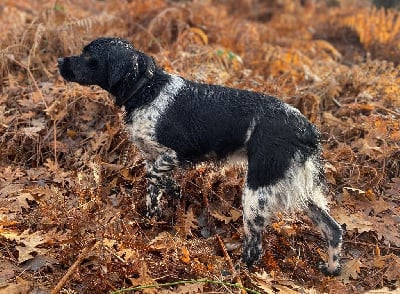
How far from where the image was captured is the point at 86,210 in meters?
3.84

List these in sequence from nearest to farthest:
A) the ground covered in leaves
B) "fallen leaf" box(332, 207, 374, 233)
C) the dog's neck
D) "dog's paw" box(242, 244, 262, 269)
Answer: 1. the ground covered in leaves
2. "dog's paw" box(242, 244, 262, 269)
3. the dog's neck
4. "fallen leaf" box(332, 207, 374, 233)

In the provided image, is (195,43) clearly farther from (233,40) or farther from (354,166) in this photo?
(354,166)

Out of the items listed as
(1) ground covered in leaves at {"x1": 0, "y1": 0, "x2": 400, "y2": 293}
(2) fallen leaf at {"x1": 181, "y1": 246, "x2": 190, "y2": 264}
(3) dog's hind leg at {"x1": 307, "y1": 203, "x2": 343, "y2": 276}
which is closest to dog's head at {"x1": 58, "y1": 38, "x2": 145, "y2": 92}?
(1) ground covered in leaves at {"x1": 0, "y1": 0, "x2": 400, "y2": 293}

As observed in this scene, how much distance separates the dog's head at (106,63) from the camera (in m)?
3.86

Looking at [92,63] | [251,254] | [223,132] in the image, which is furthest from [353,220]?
[92,63]

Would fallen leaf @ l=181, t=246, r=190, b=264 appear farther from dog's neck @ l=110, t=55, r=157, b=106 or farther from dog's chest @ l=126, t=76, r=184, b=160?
dog's neck @ l=110, t=55, r=157, b=106

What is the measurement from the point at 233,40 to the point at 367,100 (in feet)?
9.77

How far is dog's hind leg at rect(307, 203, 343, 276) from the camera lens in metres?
3.90

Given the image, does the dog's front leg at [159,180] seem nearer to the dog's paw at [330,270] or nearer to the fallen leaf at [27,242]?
the fallen leaf at [27,242]

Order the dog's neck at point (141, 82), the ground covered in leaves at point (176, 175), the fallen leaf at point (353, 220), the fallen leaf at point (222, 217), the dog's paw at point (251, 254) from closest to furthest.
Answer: the ground covered in leaves at point (176, 175)
the dog's paw at point (251, 254)
the dog's neck at point (141, 82)
the fallen leaf at point (353, 220)
the fallen leaf at point (222, 217)

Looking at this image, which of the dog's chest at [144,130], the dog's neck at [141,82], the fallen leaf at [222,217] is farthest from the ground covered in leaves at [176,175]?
the dog's neck at [141,82]

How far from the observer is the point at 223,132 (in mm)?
3803

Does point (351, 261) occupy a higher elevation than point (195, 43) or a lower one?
lower

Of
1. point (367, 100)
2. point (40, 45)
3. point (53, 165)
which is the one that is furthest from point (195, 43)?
point (53, 165)
